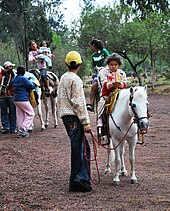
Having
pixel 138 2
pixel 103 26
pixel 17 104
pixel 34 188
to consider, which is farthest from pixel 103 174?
pixel 103 26

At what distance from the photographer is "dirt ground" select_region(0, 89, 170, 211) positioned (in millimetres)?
6059

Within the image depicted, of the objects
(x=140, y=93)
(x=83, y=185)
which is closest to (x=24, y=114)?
(x=83, y=185)

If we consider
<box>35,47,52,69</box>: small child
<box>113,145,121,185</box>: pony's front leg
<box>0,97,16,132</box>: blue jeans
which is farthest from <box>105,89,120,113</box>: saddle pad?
<box>35,47,52,69</box>: small child

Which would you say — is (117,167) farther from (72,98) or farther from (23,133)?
(23,133)

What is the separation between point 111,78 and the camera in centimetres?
788

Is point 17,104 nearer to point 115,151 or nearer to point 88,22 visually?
point 115,151

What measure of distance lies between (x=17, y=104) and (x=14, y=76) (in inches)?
47.5

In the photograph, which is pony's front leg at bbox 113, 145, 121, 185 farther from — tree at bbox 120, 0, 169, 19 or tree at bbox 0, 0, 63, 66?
tree at bbox 0, 0, 63, 66

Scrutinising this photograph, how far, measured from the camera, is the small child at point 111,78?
25.3 ft

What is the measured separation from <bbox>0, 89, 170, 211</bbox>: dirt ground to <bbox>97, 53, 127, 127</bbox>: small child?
1.26m

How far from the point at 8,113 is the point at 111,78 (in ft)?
23.2

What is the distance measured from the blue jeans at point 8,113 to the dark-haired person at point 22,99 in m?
0.67

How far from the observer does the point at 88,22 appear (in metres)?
43.2

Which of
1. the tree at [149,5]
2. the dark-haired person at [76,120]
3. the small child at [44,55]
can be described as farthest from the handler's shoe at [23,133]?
the tree at [149,5]
